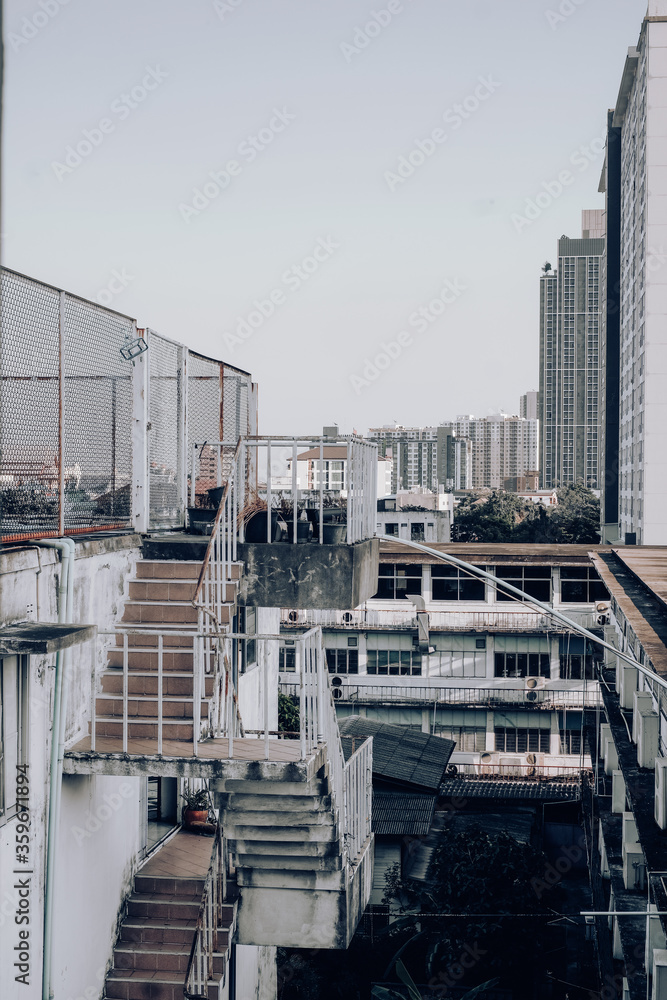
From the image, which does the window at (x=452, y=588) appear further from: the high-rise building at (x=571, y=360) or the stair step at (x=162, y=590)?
the high-rise building at (x=571, y=360)

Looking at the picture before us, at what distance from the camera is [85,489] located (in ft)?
28.4

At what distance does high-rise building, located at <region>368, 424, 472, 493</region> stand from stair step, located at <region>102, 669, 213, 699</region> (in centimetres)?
13931

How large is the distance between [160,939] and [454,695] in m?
24.2

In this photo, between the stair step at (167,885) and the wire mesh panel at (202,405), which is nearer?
the stair step at (167,885)

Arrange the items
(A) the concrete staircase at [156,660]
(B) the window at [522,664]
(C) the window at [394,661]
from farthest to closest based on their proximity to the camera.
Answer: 1. (C) the window at [394,661]
2. (B) the window at [522,664]
3. (A) the concrete staircase at [156,660]

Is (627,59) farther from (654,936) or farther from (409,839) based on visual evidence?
(654,936)

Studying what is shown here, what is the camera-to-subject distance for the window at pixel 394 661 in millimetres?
33094

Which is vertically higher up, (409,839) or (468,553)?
(468,553)

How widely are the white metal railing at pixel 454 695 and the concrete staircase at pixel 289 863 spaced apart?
22.8 metres

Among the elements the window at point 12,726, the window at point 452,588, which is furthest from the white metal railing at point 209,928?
the window at point 452,588

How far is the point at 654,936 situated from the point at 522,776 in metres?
20.5

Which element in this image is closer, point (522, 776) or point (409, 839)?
point (409, 839)

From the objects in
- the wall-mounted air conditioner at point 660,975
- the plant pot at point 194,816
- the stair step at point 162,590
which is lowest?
the plant pot at point 194,816

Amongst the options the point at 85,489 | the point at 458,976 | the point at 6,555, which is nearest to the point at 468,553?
the point at 458,976
